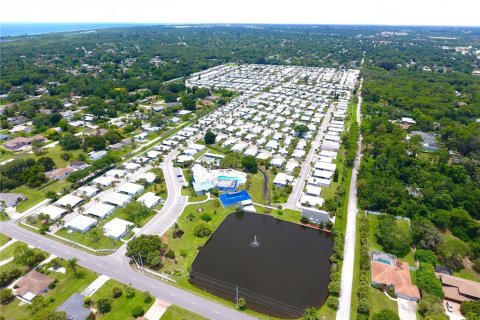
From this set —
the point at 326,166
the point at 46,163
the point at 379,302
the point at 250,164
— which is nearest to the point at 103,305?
the point at 379,302

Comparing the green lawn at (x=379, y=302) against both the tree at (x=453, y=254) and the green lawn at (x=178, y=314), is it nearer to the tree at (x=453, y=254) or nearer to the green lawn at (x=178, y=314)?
the tree at (x=453, y=254)

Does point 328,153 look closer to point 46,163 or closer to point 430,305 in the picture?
point 430,305

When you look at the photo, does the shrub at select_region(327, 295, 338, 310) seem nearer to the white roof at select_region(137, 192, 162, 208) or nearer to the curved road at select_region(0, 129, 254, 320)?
the curved road at select_region(0, 129, 254, 320)

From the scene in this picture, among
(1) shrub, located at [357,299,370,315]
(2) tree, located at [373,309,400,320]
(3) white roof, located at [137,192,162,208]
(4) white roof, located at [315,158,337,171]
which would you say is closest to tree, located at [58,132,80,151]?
(3) white roof, located at [137,192,162,208]

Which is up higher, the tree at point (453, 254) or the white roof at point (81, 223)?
the tree at point (453, 254)

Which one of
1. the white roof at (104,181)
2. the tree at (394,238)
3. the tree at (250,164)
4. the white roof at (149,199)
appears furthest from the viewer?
the tree at (250,164)

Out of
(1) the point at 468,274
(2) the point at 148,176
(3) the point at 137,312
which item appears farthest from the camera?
(2) the point at 148,176

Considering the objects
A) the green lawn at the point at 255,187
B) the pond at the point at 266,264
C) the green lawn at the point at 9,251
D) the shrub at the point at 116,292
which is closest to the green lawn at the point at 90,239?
the green lawn at the point at 9,251
